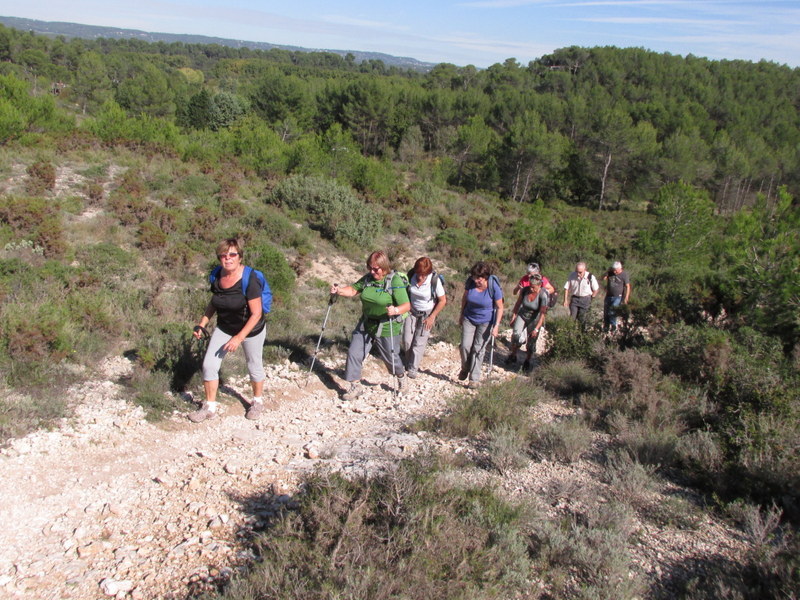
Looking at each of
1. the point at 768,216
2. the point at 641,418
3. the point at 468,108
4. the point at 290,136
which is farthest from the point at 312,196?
the point at 468,108

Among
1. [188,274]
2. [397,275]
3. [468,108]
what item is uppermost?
[468,108]

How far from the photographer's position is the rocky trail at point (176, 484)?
2713 millimetres

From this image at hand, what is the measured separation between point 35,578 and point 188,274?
7.31 meters

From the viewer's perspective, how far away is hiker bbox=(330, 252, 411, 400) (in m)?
4.94

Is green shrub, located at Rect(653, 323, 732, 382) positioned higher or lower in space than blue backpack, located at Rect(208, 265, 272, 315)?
lower

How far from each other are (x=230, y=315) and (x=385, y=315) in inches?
55.0

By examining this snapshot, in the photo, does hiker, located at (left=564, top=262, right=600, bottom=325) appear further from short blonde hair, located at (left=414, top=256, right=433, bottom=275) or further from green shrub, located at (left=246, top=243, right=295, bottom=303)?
green shrub, located at (left=246, top=243, right=295, bottom=303)

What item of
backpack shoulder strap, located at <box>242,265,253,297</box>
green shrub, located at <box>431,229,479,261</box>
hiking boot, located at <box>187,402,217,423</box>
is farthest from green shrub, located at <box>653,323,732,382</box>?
green shrub, located at <box>431,229,479,261</box>

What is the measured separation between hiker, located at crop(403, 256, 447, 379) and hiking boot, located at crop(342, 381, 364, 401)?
729mm

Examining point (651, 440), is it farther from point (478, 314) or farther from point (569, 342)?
point (569, 342)

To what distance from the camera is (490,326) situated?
5.61 metres

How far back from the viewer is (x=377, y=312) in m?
5.00

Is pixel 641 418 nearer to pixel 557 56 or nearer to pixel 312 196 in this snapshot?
pixel 312 196

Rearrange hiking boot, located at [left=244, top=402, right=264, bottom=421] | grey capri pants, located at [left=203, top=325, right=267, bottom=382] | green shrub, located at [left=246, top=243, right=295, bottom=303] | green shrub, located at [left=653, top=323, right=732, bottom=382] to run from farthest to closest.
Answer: green shrub, located at [left=246, top=243, right=295, bottom=303], green shrub, located at [left=653, top=323, right=732, bottom=382], hiking boot, located at [left=244, top=402, right=264, bottom=421], grey capri pants, located at [left=203, top=325, right=267, bottom=382]
